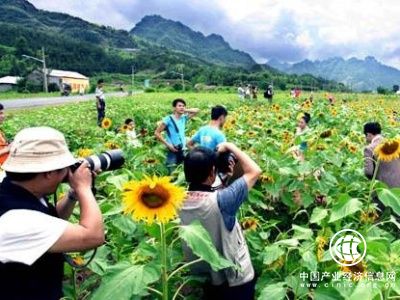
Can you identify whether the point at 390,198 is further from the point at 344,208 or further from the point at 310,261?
the point at 310,261

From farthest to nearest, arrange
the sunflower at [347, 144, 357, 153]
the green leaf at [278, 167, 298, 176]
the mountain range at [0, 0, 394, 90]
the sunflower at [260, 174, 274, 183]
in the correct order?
the mountain range at [0, 0, 394, 90] → the sunflower at [347, 144, 357, 153] → the sunflower at [260, 174, 274, 183] → the green leaf at [278, 167, 298, 176]

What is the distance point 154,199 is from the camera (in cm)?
221

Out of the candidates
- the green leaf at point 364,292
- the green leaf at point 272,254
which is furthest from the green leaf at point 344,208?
the green leaf at point 364,292

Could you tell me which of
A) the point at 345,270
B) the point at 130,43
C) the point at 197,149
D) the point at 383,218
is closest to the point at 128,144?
the point at 383,218

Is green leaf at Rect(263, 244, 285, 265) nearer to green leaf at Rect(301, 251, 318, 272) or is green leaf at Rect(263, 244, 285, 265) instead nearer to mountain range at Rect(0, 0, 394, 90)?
green leaf at Rect(301, 251, 318, 272)

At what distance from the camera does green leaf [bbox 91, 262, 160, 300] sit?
2.14 metres

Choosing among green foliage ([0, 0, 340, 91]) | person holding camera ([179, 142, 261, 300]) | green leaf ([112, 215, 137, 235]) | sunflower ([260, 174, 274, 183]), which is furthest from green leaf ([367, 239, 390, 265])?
green foliage ([0, 0, 340, 91])

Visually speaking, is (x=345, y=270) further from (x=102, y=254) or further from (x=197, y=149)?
(x=102, y=254)

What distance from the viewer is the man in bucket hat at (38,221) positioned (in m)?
→ 1.79

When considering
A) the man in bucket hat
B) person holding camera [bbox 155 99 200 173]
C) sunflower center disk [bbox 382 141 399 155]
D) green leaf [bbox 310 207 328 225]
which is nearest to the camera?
the man in bucket hat

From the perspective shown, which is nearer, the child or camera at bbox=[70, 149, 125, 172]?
camera at bbox=[70, 149, 125, 172]

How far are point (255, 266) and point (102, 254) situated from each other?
939 mm

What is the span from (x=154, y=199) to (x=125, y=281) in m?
0.35

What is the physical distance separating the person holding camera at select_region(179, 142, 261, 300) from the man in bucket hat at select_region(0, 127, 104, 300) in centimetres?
64
